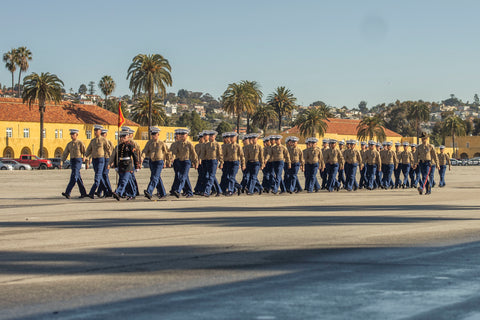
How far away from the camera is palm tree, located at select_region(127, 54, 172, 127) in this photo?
96.1 m

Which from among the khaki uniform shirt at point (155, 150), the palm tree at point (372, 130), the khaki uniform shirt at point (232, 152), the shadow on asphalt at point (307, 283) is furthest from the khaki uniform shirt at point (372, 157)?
the palm tree at point (372, 130)

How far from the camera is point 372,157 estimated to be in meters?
31.1

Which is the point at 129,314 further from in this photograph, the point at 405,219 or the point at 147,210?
the point at 147,210

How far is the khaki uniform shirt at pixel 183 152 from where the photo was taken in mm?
21797

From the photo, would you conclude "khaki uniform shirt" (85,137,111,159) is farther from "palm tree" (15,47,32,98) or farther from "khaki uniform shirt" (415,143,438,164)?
"palm tree" (15,47,32,98)

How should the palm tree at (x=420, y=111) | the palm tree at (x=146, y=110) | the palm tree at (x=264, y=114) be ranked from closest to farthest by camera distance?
1. the palm tree at (x=146, y=110)
2. the palm tree at (x=264, y=114)
3. the palm tree at (x=420, y=111)

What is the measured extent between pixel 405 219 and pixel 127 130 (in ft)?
27.6

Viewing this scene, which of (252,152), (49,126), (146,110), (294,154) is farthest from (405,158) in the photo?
(146,110)

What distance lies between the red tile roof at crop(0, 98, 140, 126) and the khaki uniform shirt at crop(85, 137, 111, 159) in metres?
88.2

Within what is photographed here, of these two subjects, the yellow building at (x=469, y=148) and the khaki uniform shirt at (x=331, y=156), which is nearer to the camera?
the khaki uniform shirt at (x=331, y=156)

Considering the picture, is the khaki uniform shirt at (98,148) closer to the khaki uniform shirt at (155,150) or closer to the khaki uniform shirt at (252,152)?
the khaki uniform shirt at (155,150)

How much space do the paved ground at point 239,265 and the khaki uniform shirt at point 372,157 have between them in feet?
50.3

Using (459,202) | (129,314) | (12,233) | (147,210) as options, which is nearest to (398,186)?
(459,202)

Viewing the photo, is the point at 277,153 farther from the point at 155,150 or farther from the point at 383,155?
the point at 383,155
